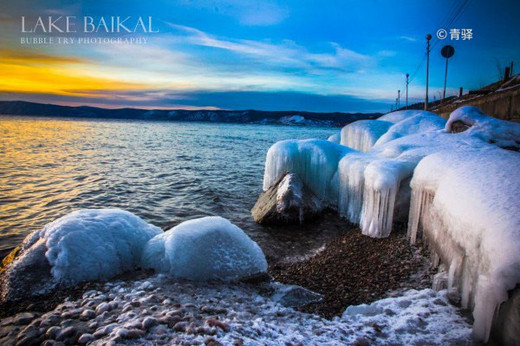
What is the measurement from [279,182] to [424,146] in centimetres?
427

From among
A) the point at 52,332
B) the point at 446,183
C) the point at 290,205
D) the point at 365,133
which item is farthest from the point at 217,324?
the point at 365,133

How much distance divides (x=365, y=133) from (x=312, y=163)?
4.75 m

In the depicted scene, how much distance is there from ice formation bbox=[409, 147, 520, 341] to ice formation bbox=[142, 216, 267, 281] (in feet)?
8.80

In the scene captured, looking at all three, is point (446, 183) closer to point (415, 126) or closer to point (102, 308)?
point (102, 308)

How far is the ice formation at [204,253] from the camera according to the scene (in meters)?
4.31

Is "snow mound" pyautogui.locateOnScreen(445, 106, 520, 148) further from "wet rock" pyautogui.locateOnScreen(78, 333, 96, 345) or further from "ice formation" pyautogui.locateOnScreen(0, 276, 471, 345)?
"wet rock" pyautogui.locateOnScreen(78, 333, 96, 345)

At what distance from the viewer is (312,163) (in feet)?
32.4

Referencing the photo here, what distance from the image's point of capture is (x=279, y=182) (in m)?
9.72

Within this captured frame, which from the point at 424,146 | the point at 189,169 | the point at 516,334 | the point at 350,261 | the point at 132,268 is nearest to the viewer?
the point at 516,334

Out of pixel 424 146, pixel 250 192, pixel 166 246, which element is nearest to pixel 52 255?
pixel 166 246

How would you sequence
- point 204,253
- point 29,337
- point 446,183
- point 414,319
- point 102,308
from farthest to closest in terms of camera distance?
1. point 204,253
2. point 446,183
3. point 102,308
4. point 414,319
5. point 29,337

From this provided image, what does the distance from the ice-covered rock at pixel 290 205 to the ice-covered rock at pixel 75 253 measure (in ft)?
14.3

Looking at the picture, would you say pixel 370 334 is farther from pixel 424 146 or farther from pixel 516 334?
pixel 424 146

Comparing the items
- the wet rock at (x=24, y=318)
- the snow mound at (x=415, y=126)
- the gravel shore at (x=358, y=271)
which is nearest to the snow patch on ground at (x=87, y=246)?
the wet rock at (x=24, y=318)
